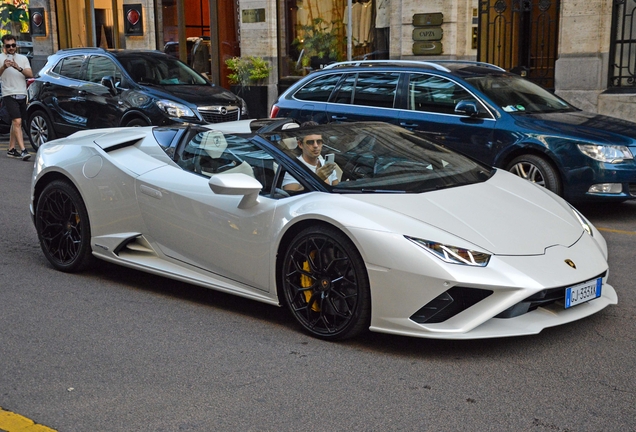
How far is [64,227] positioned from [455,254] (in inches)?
136

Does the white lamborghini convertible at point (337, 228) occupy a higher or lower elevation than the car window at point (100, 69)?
lower

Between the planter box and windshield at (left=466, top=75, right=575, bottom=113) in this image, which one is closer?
windshield at (left=466, top=75, right=575, bottom=113)

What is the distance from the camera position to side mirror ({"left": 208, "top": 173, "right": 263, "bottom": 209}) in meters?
5.18

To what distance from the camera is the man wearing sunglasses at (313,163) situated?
5.34m

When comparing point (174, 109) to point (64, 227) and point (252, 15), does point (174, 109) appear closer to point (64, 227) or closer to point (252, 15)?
point (64, 227)

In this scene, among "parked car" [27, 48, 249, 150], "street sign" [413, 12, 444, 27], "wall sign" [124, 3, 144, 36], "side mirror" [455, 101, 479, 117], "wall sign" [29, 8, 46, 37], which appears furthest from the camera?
"wall sign" [29, 8, 46, 37]

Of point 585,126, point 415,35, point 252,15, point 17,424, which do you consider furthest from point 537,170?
point 252,15

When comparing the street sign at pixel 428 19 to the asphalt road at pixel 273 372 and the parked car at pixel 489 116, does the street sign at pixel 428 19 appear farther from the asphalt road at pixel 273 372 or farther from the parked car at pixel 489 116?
the asphalt road at pixel 273 372

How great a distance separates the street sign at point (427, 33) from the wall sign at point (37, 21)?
13455 millimetres

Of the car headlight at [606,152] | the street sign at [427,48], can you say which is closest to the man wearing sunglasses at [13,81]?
the street sign at [427,48]

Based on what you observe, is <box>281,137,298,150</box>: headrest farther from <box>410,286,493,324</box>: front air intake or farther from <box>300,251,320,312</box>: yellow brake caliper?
<box>410,286,493,324</box>: front air intake

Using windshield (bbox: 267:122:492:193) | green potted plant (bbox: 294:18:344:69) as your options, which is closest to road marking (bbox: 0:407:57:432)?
windshield (bbox: 267:122:492:193)

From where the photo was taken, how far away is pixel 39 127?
48.4 ft

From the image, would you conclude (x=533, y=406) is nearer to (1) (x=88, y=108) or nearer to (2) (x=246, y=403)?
(2) (x=246, y=403)
